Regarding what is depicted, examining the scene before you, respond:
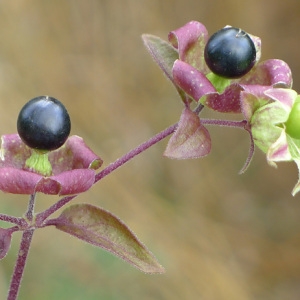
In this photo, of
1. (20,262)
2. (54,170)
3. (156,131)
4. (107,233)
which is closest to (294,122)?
(107,233)

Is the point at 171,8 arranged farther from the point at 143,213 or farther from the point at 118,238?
the point at 118,238

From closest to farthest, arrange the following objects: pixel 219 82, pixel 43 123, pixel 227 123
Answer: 1. pixel 43 123
2. pixel 227 123
3. pixel 219 82

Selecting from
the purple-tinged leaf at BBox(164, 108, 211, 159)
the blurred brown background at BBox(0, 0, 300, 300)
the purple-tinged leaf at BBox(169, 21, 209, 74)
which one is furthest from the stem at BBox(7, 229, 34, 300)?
the blurred brown background at BBox(0, 0, 300, 300)

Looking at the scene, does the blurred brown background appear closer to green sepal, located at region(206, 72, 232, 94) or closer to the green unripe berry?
green sepal, located at region(206, 72, 232, 94)

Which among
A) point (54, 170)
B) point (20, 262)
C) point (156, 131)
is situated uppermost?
point (54, 170)

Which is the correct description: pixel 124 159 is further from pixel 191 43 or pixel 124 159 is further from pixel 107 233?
pixel 191 43

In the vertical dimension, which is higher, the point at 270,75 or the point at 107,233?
the point at 270,75

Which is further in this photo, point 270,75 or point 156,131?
point 156,131

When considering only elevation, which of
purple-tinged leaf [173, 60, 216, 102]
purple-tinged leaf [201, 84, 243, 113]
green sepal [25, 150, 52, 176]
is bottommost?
green sepal [25, 150, 52, 176]
